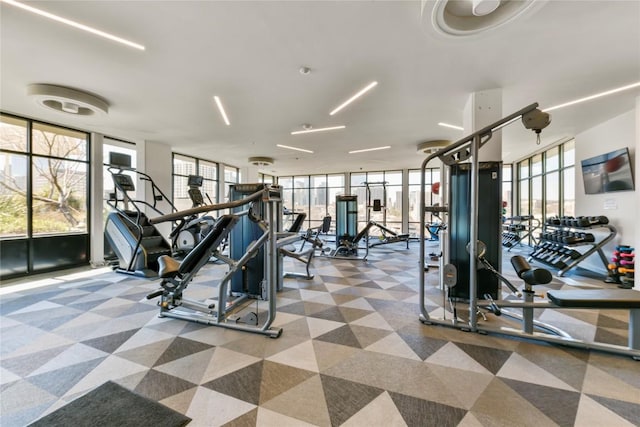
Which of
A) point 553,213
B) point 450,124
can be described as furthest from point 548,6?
point 553,213

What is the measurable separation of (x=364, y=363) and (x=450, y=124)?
5.21m

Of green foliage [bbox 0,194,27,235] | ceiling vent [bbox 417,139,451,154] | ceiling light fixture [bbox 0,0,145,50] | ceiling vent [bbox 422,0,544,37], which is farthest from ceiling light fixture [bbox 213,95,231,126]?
ceiling vent [bbox 417,139,451,154]

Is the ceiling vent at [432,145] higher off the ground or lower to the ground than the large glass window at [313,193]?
higher

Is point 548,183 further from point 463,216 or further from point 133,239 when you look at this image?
point 133,239

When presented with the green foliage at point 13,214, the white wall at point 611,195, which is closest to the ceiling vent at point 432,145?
the white wall at point 611,195

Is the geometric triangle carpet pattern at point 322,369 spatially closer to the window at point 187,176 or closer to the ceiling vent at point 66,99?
the ceiling vent at point 66,99

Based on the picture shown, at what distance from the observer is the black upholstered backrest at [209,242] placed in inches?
105

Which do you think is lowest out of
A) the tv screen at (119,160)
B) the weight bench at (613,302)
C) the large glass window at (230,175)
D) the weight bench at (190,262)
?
the weight bench at (613,302)

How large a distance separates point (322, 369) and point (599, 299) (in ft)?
8.10

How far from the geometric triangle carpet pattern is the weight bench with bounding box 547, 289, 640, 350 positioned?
11.3 inches

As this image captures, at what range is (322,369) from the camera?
210cm

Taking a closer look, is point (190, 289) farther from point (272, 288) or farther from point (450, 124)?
point (450, 124)

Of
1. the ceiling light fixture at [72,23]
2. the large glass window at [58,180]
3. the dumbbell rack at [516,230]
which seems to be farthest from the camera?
the dumbbell rack at [516,230]

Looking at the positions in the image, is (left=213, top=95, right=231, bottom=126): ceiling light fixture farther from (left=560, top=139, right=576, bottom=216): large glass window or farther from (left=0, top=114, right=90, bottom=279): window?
(left=560, top=139, right=576, bottom=216): large glass window
